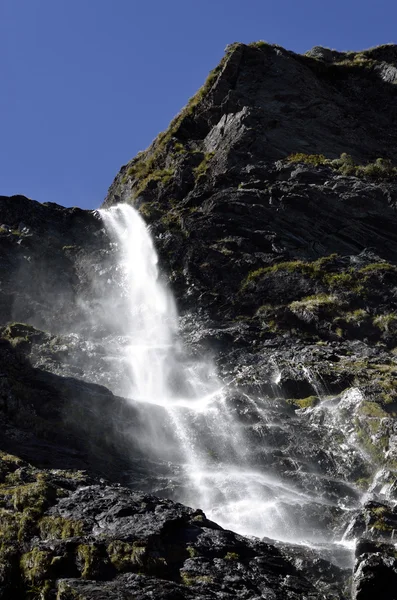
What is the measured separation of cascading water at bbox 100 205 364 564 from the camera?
18281 mm

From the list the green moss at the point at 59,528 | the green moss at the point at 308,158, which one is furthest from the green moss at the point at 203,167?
the green moss at the point at 59,528

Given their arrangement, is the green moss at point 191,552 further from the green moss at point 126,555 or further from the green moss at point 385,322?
the green moss at point 385,322

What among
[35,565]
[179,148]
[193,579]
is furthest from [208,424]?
[179,148]

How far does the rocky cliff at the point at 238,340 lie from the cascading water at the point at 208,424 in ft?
0.58

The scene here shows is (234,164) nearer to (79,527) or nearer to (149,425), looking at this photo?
(149,425)

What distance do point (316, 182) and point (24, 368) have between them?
2044 cm

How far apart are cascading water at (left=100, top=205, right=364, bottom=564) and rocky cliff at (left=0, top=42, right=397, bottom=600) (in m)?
0.18

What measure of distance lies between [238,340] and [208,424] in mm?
5985

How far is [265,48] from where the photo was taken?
49.9 meters

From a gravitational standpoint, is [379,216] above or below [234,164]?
below

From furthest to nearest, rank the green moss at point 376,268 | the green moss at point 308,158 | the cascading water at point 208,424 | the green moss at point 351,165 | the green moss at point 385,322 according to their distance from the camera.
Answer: the green moss at point 308,158, the green moss at point 351,165, the green moss at point 376,268, the green moss at point 385,322, the cascading water at point 208,424

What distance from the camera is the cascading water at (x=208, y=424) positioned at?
18.3 m

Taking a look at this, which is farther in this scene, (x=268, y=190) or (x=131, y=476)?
(x=268, y=190)

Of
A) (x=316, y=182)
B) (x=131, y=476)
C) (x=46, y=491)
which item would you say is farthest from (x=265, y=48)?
(x=46, y=491)
